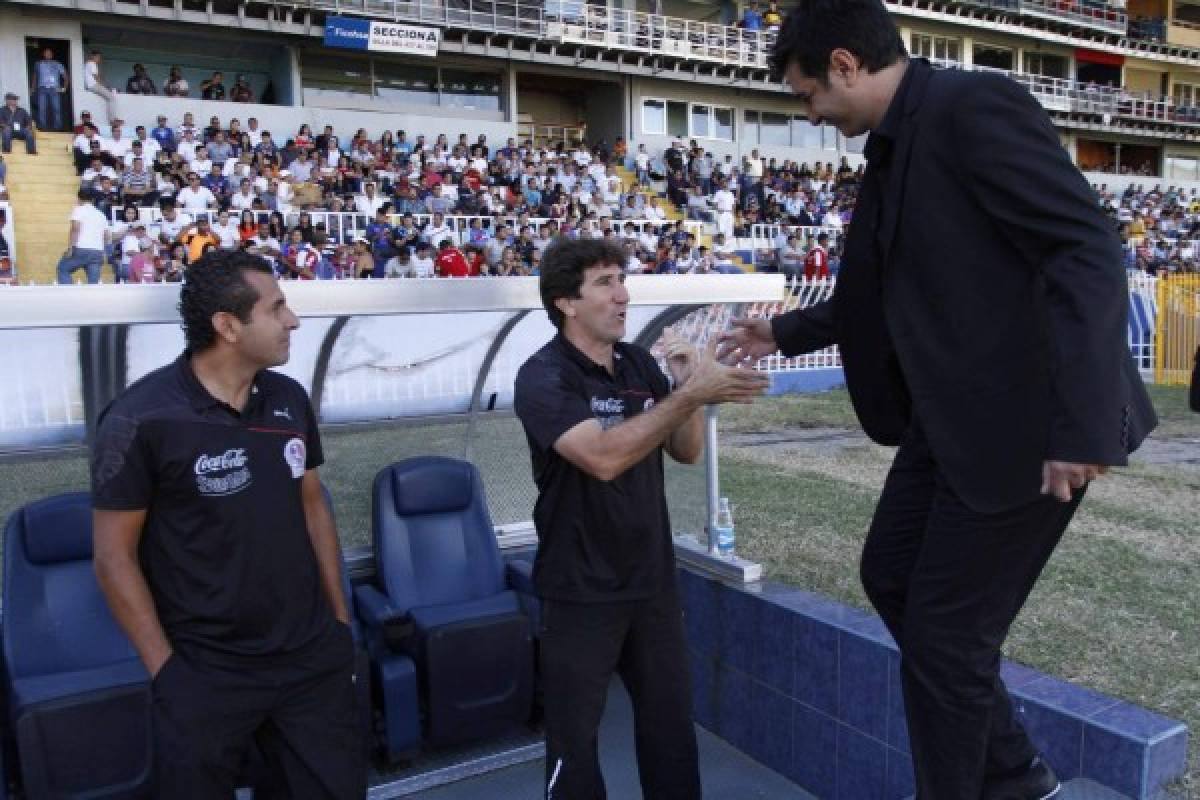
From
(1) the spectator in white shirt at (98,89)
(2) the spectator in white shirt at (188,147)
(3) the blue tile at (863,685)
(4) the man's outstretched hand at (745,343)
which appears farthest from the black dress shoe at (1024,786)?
(1) the spectator in white shirt at (98,89)

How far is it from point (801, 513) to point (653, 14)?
1206 inches

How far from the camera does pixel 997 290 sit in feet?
6.28

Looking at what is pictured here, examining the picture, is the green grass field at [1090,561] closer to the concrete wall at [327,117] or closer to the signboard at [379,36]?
the concrete wall at [327,117]

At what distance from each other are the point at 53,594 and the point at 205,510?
125 cm

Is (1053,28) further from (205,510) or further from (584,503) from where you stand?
(205,510)

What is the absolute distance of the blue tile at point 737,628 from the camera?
12.7ft

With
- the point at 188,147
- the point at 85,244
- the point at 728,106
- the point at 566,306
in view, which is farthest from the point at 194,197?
the point at 728,106

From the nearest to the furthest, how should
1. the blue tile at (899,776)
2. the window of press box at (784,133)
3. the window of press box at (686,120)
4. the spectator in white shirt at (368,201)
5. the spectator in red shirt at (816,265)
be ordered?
the blue tile at (899,776) → the spectator in white shirt at (368,201) → the spectator in red shirt at (816,265) → the window of press box at (686,120) → the window of press box at (784,133)

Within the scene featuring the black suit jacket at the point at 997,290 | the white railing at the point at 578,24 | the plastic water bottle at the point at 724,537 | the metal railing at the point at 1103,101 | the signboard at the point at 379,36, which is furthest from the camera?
the metal railing at the point at 1103,101

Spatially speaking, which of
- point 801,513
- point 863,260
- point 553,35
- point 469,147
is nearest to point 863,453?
point 801,513

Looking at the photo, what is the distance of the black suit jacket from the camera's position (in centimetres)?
176

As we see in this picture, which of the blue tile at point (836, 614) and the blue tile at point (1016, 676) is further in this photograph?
the blue tile at point (836, 614)

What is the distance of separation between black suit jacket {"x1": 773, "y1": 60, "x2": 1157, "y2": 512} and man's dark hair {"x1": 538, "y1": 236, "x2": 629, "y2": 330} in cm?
113

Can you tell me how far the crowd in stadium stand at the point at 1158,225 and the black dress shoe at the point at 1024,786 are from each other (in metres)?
22.1
